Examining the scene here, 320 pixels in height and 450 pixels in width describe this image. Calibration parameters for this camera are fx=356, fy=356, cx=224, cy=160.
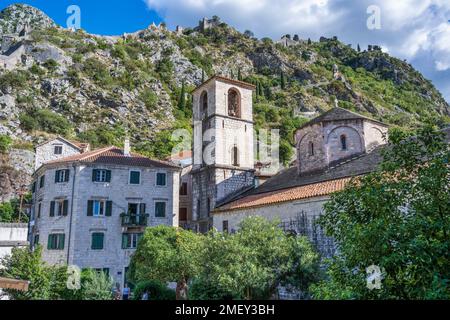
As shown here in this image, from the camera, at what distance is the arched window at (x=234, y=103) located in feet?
105

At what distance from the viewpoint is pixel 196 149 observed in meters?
31.7

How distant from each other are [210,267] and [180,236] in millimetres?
7267

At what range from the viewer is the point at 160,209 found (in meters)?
29.0

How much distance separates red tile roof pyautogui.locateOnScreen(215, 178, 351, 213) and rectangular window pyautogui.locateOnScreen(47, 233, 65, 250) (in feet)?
37.3

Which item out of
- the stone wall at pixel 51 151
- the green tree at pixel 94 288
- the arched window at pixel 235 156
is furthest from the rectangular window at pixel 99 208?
the stone wall at pixel 51 151

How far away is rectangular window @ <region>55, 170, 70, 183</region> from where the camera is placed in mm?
26903

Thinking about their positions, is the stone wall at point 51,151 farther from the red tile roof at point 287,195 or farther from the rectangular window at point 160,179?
the red tile roof at point 287,195

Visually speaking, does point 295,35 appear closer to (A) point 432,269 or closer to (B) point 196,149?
(B) point 196,149

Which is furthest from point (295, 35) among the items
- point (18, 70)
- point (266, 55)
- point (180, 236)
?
point (180, 236)

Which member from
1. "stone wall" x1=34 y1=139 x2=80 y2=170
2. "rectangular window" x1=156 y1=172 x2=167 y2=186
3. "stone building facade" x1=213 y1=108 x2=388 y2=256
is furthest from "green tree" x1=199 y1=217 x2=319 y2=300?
"stone wall" x1=34 y1=139 x2=80 y2=170

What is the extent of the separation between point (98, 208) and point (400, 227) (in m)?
24.7

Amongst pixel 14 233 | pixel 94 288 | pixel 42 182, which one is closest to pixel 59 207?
pixel 42 182

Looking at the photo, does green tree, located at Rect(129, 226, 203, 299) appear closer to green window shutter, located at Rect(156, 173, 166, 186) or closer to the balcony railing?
the balcony railing

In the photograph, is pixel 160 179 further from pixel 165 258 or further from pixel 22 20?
pixel 22 20
